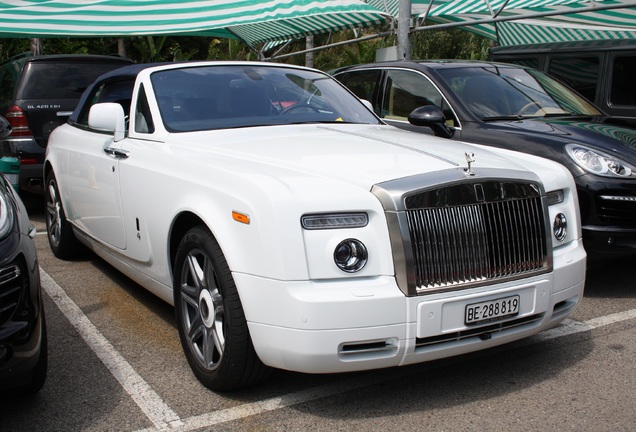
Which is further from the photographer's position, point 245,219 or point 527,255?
point 527,255

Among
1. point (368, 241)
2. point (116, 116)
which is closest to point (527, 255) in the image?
point (368, 241)

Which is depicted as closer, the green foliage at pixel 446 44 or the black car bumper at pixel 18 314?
the black car bumper at pixel 18 314

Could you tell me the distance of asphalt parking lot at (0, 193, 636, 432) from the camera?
3.26 meters

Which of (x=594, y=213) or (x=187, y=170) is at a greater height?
(x=187, y=170)

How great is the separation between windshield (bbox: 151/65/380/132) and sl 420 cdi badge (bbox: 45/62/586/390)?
0.10 feet

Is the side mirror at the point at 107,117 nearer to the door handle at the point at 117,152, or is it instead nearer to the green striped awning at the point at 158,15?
the door handle at the point at 117,152

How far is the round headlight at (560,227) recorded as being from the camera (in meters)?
3.76

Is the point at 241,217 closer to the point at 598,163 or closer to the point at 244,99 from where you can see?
the point at 244,99

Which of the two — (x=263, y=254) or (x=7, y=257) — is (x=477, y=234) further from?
(x=7, y=257)

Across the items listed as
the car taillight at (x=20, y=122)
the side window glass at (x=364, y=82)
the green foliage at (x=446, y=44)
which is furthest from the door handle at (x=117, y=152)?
the green foliage at (x=446, y=44)

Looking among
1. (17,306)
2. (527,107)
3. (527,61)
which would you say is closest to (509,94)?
(527,107)

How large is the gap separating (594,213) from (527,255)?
1.89 meters

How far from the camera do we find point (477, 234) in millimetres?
3387

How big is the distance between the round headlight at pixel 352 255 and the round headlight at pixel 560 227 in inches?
46.3
